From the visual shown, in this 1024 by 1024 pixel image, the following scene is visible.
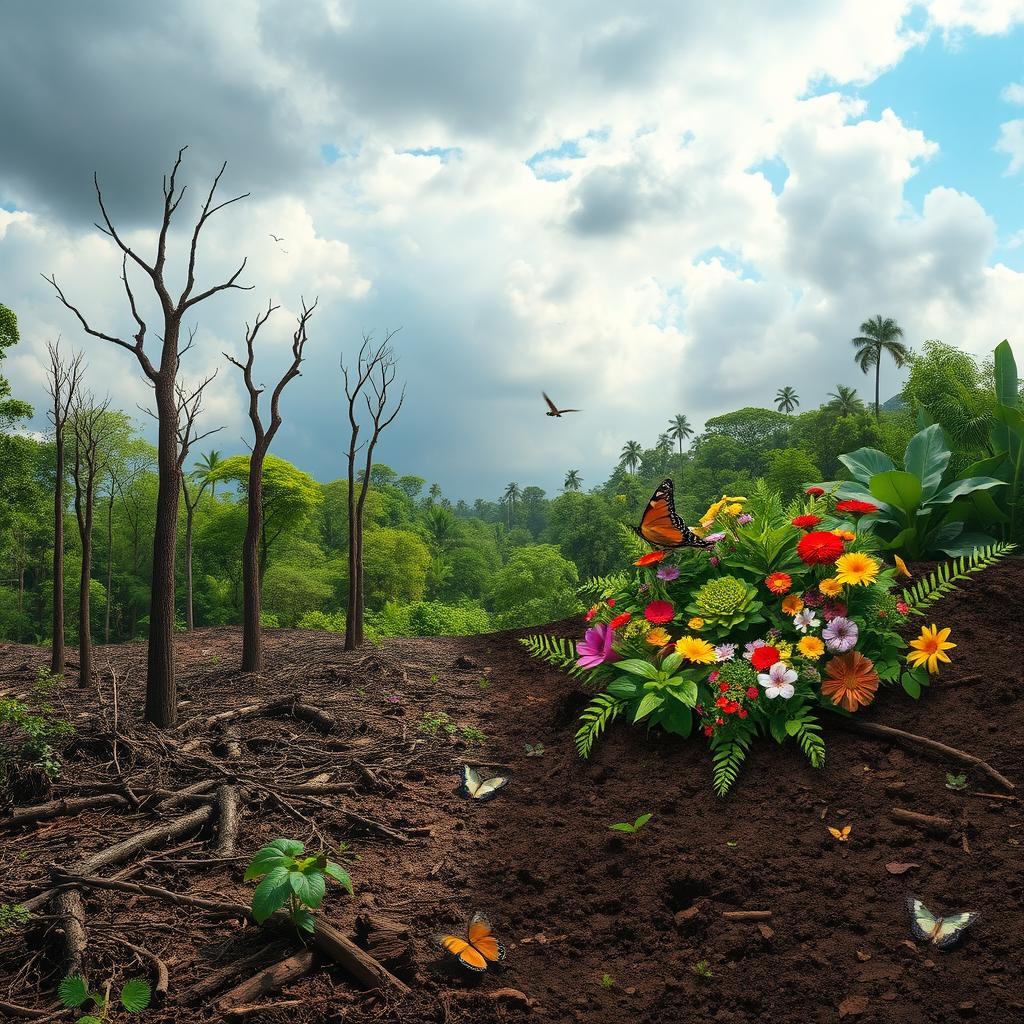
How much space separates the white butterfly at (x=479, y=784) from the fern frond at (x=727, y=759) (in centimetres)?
137

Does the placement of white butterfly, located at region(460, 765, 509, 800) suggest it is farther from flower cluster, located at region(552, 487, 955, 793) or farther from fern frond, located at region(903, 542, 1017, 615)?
Answer: fern frond, located at region(903, 542, 1017, 615)

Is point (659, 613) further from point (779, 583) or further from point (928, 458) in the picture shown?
point (928, 458)

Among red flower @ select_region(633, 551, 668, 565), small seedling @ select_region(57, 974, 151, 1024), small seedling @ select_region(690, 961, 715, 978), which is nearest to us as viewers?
small seedling @ select_region(57, 974, 151, 1024)

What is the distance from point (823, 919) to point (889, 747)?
1169mm

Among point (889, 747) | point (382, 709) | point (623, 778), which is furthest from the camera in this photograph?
point (382, 709)

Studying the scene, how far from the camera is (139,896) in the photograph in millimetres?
3348

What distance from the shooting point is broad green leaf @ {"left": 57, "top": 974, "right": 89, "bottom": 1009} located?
8.59 feet

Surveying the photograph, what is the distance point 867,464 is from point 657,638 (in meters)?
2.91

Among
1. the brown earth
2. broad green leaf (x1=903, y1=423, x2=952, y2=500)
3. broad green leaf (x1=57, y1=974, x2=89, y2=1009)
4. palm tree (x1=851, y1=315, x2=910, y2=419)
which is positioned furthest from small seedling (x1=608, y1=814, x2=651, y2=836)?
palm tree (x1=851, y1=315, x2=910, y2=419)

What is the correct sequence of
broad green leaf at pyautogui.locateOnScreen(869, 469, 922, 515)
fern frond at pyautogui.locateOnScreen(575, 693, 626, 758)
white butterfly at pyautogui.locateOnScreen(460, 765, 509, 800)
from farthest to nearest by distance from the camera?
broad green leaf at pyautogui.locateOnScreen(869, 469, 922, 515) < white butterfly at pyautogui.locateOnScreen(460, 765, 509, 800) < fern frond at pyautogui.locateOnScreen(575, 693, 626, 758)

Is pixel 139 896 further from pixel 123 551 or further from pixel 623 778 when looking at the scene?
pixel 123 551

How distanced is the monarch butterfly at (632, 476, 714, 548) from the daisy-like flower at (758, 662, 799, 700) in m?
0.94

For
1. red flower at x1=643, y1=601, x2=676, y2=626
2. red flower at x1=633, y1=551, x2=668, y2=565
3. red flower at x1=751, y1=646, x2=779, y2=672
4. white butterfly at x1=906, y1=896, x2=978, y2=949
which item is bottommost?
white butterfly at x1=906, y1=896, x2=978, y2=949

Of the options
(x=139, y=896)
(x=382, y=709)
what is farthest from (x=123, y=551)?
(x=139, y=896)
